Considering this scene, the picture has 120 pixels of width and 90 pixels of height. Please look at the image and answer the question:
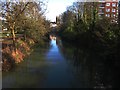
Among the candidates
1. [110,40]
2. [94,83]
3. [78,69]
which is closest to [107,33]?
[110,40]

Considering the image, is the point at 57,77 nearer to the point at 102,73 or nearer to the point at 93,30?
the point at 102,73

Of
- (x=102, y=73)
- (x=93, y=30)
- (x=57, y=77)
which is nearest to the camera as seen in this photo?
(x=57, y=77)

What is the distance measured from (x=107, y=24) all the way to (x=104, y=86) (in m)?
17.9

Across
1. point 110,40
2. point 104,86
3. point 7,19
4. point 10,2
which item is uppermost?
point 10,2

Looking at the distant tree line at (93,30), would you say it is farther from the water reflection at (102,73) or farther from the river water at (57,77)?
the river water at (57,77)

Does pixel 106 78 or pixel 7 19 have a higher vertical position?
pixel 7 19

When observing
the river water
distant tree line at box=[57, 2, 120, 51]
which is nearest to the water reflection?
the river water

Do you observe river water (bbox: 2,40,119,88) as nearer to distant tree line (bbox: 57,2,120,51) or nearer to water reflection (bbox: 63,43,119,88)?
water reflection (bbox: 63,43,119,88)

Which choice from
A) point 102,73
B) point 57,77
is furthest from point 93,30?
point 57,77

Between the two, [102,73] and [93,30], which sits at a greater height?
[93,30]

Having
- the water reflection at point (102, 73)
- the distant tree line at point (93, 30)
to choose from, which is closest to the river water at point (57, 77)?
the water reflection at point (102, 73)

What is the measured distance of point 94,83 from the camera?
19.6 meters

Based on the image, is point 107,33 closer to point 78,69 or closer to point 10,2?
point 78,69

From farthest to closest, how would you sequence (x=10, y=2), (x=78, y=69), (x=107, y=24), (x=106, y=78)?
1. (x=107, y=24)
2. (x=10, y=2)
3. (x=78, y=69)
4. (x=106, y=78)
